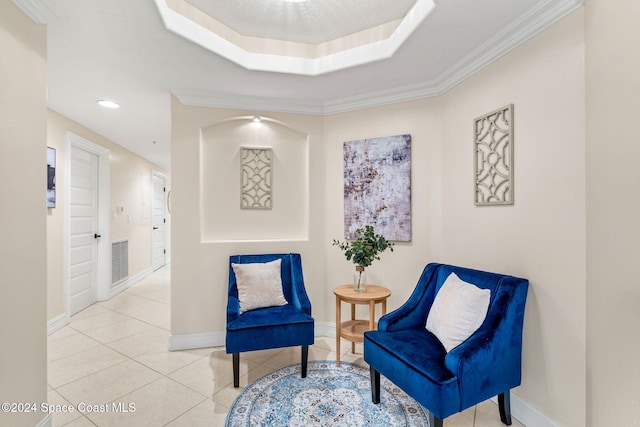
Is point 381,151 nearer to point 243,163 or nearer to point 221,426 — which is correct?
point 243,163

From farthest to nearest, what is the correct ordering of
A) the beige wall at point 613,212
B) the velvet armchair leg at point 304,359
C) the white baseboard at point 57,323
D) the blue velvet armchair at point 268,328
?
the white baseboard at point 57,323, the velvet armchair leg at point 304,359, the blue velvet armchair at point 268,328, the beige wall at point 613,212

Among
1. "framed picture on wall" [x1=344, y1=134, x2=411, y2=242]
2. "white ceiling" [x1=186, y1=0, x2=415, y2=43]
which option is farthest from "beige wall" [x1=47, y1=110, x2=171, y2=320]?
"framed picture on wall" [x1=344, y1=134, x2=411, y2=242]

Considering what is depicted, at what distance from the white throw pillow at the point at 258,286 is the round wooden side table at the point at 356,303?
20.0 inches

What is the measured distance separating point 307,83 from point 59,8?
1656 mm

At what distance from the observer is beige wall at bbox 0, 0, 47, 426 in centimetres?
143

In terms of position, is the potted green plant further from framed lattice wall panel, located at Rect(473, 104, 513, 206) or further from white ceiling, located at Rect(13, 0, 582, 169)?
white ceiling, located at Rect(13, 0, 582, 169)

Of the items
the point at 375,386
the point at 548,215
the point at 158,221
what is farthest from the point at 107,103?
the point at 158,221

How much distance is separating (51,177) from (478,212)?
4244 mm

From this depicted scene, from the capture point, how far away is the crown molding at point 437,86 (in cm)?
167

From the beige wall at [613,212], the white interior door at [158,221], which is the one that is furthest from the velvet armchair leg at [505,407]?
the white interior door at [158,221]

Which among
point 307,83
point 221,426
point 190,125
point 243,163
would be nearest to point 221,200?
point 243,163

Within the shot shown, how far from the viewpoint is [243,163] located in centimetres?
302

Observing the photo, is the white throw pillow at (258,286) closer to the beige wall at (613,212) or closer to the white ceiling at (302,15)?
the white ceiling at (302,15)

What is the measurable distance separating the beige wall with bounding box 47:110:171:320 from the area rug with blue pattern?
272 centimetres
